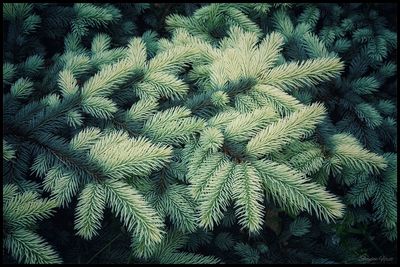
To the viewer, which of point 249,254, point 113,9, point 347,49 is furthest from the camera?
point 347,49

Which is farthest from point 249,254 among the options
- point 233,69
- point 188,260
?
point 233,69

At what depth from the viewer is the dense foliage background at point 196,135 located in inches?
48.1

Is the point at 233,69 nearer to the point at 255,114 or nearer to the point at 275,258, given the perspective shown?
the point at 255,114

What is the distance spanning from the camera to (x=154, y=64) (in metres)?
1.56

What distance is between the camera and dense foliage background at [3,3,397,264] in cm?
122

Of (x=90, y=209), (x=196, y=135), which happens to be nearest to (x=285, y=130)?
(x=196, y=135)

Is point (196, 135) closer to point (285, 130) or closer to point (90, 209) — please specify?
point (285, 130)

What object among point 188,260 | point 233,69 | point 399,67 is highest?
point 233,69

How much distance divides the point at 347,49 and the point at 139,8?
53.2 inches

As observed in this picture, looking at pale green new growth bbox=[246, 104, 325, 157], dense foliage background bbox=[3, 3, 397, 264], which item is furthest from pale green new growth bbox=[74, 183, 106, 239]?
pale green new growth bbox=[246, 104, 325, 157]

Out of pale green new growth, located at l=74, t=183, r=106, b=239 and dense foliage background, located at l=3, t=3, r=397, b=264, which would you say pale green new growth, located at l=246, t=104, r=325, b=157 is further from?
pale green new growth, located at l=74, t=183, r=106, b=239

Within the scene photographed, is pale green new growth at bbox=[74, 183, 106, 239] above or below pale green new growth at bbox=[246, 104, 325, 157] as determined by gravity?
below

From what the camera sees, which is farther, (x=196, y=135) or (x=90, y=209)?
(x=196, y=135)

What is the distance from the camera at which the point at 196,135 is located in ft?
4.75
